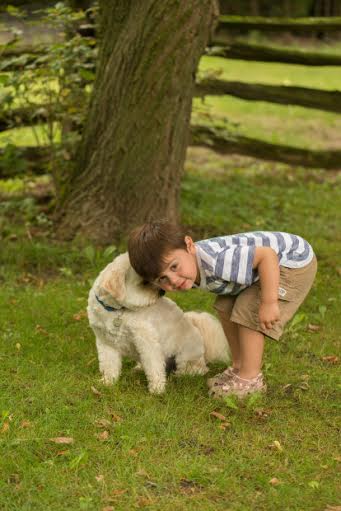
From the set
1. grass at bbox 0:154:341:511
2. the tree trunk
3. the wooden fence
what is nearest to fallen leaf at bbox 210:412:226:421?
grass at bbox 0:154:341:511

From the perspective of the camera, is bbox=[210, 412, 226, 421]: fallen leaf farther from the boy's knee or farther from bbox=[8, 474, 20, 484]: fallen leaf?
bbox=[8, 474, 20, 484]: fallen leaf

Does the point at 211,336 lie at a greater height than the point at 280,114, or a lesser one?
greater

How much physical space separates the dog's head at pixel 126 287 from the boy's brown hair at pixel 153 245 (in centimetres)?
10

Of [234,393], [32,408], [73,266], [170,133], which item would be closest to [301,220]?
[170,133]

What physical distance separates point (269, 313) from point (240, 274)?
0.75ft

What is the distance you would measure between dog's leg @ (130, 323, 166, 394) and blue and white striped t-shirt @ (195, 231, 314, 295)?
0.37 meters

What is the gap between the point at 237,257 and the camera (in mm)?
3783

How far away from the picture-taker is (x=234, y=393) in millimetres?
4035

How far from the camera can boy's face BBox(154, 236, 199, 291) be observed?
370 centimetres

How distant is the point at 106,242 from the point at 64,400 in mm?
2367

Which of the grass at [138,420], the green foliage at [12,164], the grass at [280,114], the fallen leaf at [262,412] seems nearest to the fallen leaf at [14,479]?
the grass at [138,420]

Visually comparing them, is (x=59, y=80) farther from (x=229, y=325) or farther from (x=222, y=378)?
(x=222, y=378)

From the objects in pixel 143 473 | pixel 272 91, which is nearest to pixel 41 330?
pixel 143 473

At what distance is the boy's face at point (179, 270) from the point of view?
146 inches
